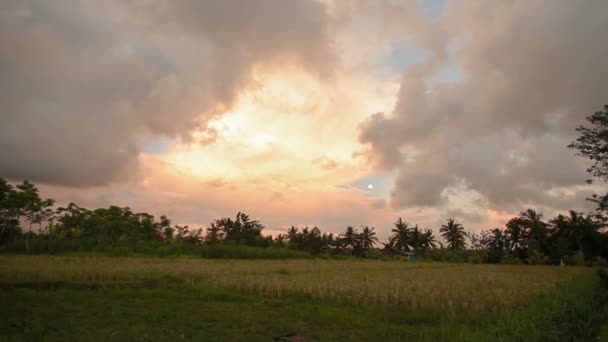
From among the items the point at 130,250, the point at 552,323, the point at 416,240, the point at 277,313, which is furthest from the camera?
the point at 416,240

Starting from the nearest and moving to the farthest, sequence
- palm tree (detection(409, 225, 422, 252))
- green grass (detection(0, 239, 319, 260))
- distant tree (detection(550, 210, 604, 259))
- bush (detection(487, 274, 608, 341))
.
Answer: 1. bush (detection(487, 274, 608, 341))
2. green grass (detection(0, 239, 319, 260))
3. distant tree (detection(550, 210, 604, 259))
4. palm tree (detection(409, 225, 422, 252))

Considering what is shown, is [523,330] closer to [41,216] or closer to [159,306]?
[159,306]

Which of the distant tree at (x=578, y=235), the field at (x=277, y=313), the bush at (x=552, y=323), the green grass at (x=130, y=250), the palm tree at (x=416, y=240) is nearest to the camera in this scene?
the bush at (x=552, y=323)

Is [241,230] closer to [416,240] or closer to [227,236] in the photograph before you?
[227,236]

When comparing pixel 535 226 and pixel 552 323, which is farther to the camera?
pixel 535 226

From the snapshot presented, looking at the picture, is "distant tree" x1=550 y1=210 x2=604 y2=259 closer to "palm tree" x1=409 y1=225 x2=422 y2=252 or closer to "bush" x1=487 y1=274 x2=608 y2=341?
"palm tree" x1=409 y1=225 x2=422 y2=252

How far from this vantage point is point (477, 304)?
1039 centimetres

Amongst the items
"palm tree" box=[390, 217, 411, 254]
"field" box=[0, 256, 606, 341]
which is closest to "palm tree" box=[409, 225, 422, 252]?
"palm tree" box=[390, 217, 411, 254]

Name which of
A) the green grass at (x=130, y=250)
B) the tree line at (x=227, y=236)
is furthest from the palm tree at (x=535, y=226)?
the green grass at (x=130, y=250)

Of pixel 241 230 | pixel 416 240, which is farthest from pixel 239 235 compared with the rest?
pixel 416 240

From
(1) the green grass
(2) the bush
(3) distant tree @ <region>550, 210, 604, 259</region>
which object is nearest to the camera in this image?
(2) the bush

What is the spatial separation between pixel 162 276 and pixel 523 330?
1551 cm

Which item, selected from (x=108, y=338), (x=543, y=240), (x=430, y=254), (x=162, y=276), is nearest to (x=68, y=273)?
(x=162, y=276)

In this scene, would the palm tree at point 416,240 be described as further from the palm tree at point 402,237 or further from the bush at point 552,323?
the bush at point 552,323
